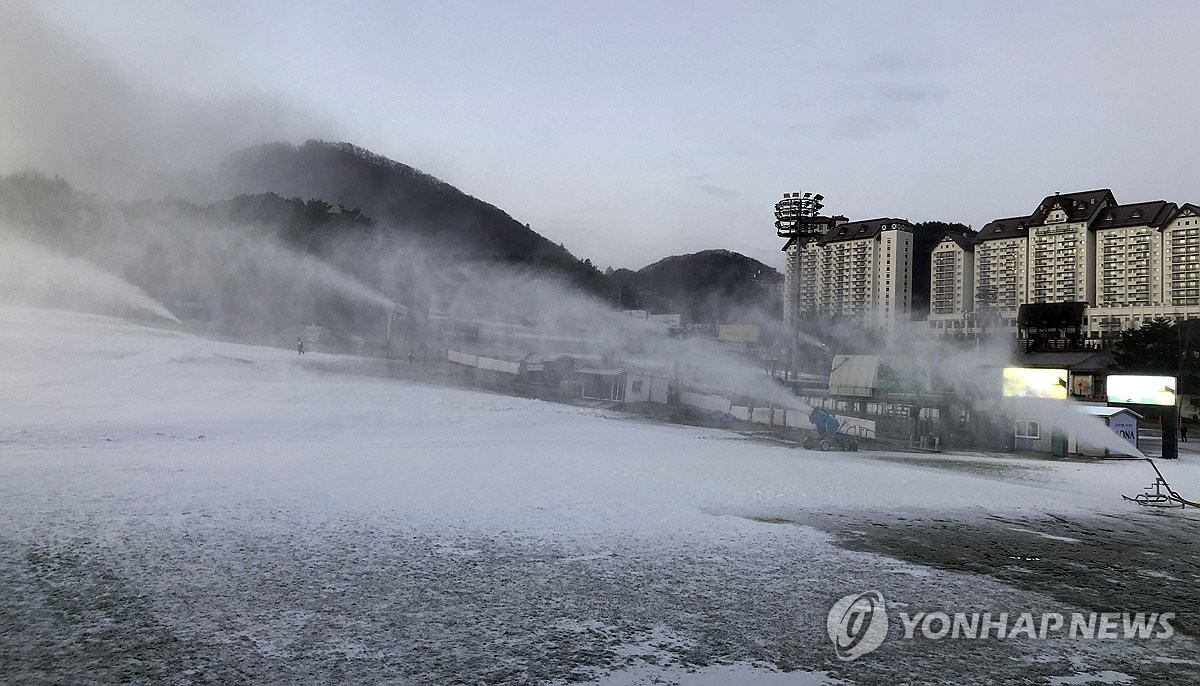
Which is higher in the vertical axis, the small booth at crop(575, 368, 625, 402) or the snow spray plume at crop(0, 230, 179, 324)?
the snow spray plume at crop(0, 230, 179, 324)

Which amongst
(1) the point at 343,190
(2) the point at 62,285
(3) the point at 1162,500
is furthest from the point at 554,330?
(1) the point at 343,190

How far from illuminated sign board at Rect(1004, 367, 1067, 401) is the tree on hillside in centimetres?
2951

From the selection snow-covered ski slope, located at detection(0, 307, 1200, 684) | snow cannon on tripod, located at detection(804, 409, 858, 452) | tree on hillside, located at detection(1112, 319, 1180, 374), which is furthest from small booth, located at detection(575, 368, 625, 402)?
tree on hillside, located at detection(1112, 319, 1180, 374)

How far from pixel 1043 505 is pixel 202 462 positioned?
18498 millimetres

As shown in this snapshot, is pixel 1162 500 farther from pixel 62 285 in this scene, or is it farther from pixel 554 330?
pixel 62 285

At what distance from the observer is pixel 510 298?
6166 centimetres

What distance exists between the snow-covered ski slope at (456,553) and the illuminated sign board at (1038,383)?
26.4 feet

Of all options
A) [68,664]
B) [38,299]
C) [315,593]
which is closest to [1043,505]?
[315,593]

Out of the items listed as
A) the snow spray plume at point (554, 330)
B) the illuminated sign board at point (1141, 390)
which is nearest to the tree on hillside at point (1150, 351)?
the snow spray plume at point (554, 330)

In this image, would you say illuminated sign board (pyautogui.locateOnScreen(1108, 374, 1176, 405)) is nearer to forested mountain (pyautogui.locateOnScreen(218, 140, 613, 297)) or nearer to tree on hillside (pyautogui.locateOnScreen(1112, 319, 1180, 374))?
tree on hillside (pyautogui.locateOnScreen(1112, 319, 1180, 374))

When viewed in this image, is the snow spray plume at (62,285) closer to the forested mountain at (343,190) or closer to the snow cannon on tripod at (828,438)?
the forested mountain at (343,190)

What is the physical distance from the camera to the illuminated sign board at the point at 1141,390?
27750mm

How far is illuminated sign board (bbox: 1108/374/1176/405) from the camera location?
1093 inches

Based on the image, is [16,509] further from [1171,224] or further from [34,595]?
[1171,224]
